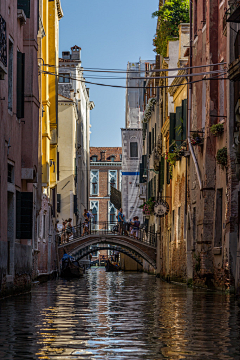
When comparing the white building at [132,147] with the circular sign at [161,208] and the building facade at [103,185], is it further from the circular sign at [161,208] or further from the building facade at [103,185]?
the circular sign at [161,208]

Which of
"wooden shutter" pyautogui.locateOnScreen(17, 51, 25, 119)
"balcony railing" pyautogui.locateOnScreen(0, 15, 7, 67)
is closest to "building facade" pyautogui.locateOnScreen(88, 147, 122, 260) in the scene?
"wooden shutter" pyautogui.locateOnScreen(17, 51, 25, 119)

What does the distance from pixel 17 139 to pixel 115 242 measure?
28357 mm

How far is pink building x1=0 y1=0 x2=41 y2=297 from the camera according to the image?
14.5 m

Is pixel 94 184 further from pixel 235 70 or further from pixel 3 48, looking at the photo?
pixel 3 48

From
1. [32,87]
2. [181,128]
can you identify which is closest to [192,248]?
[181,128]

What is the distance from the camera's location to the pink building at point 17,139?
1449 centimetres

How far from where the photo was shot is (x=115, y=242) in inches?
1758

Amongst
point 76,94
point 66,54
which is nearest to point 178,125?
point 76,94

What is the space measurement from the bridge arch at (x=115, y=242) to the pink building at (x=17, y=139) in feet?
78.0

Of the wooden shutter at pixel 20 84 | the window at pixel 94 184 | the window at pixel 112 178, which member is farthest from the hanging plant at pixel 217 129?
the window at pixel 94 184

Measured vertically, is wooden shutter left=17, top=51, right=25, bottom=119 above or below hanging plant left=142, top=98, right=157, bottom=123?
below

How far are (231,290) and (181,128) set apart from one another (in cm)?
1038

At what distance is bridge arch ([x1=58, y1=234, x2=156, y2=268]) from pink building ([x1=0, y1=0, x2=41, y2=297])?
23765 mm

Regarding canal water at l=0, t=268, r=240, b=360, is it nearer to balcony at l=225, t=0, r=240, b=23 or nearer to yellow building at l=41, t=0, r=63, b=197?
balcony at l=225, t=0, r=240, b=23
